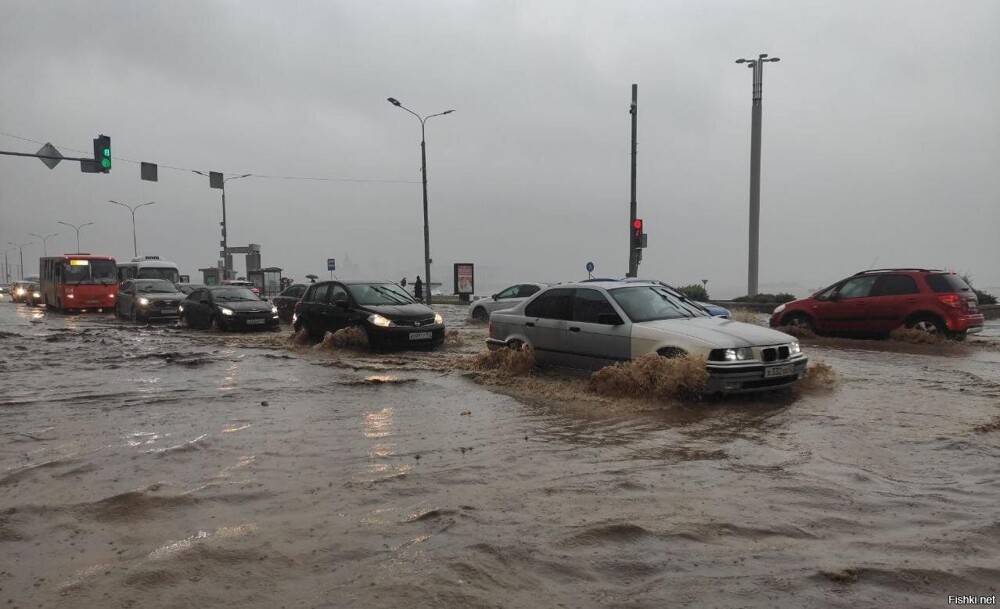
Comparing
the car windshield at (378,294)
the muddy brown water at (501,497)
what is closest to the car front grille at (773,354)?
the muddy brown water at (501,497)

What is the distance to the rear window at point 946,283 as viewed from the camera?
12.4 m

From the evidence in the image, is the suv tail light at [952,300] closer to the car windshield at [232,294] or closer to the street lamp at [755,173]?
the street lamp at [755,173]

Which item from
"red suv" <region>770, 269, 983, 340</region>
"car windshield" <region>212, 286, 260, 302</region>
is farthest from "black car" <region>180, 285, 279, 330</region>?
"red suv" <region>770, 269, 983, 340</region>

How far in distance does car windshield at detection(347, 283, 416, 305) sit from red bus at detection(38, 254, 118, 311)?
1933 centimetres

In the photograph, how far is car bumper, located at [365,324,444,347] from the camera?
12812 mm

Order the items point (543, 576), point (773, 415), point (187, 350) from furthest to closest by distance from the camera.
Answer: point (187, 350) → point (773, 415) → point (543, 576)

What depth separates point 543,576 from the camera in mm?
3223

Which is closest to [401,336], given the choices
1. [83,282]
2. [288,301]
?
[288,301]

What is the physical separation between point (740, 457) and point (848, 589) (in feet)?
7.57

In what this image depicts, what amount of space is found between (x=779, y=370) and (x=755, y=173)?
20651 mm

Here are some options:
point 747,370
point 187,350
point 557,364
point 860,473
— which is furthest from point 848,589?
point 187,350

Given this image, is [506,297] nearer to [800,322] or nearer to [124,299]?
[800,322]

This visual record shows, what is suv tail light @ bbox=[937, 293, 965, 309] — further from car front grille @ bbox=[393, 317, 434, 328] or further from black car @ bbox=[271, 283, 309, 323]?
black car @ bbox=[271, 283, 309, 323]

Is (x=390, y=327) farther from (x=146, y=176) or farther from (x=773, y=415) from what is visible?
(x=146, y=176)
